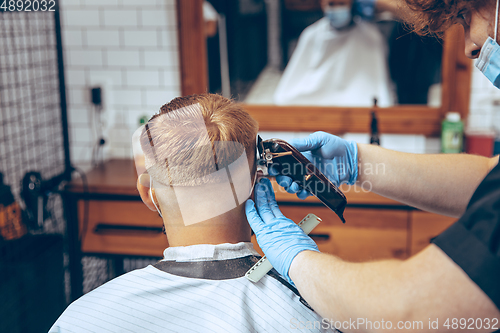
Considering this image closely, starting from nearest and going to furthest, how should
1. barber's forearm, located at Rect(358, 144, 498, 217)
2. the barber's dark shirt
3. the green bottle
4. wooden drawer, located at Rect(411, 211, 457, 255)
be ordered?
the barber's dark shirt, barber's forearm, located at Rect(358, 144, 498, 217), wooden drawer, located at Rect(411, 211, 457, 255), the green bottle

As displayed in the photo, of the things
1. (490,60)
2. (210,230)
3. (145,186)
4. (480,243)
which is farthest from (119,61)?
(480,243)

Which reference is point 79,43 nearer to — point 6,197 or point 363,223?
point 6,197

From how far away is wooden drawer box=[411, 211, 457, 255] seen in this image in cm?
200

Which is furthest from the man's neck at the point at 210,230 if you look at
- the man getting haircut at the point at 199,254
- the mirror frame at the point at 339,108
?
the mirror frame at the point at 339,108

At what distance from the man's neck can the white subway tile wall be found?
1562 millimetres

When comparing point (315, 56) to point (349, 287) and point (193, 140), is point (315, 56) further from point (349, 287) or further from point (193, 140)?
point (349, 287)

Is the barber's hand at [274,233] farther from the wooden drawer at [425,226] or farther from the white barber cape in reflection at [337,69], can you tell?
the white barber cape in reflection at [337,69]

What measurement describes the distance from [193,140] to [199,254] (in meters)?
0.30

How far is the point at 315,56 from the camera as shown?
2.48 meters

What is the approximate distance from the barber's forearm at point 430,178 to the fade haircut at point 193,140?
48cm

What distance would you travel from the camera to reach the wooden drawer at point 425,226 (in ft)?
6.55

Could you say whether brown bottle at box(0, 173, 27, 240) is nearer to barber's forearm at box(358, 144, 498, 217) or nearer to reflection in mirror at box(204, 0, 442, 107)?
reflection in mirror at box(204, 0, 442, 107)


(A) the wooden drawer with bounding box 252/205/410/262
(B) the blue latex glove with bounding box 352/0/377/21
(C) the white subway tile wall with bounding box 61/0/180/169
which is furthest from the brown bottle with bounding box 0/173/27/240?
(B) the blue latex glove with bounding box 352/0/377/21

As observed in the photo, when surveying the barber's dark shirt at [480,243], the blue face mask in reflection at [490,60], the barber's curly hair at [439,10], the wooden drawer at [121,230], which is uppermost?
the barber's curly hair at [439,10]
